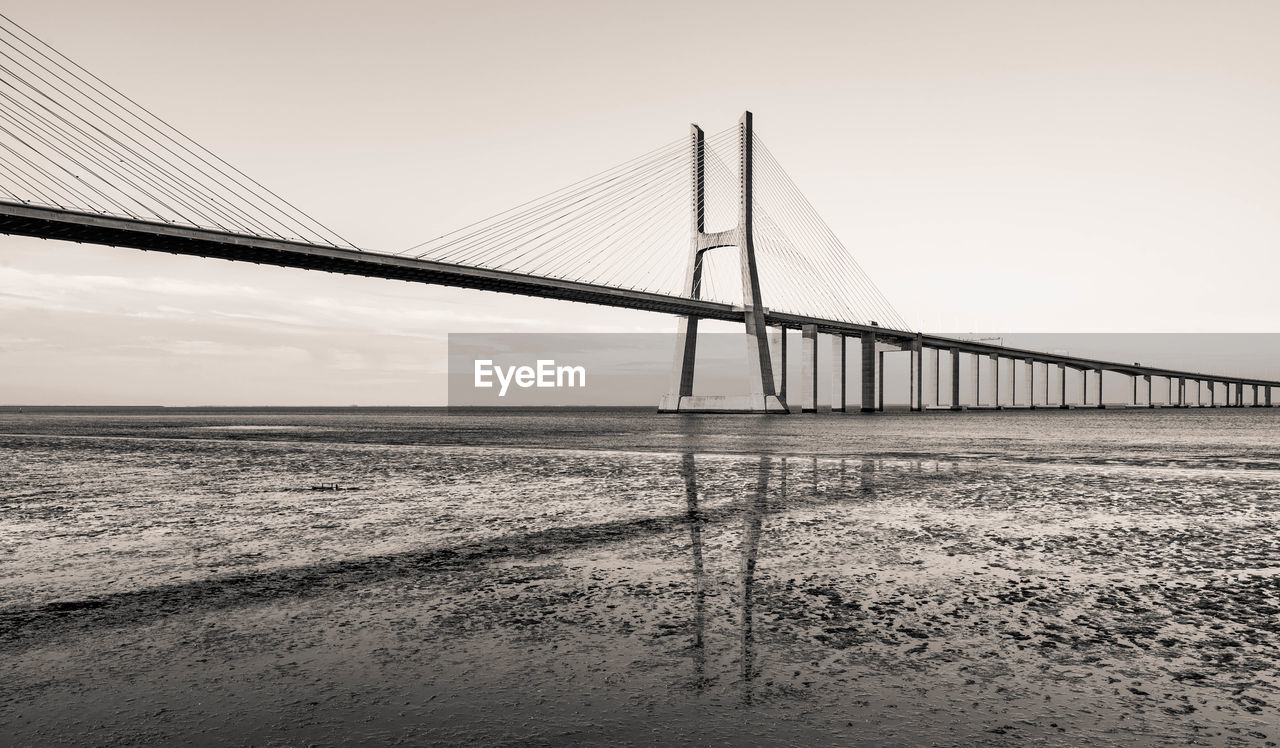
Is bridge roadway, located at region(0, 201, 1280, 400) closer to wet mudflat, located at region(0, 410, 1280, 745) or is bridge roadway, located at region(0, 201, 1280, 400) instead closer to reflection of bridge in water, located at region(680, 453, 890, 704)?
wet mudflat, located at region(0, 410, 1280, 745)

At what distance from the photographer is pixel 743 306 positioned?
54.1m

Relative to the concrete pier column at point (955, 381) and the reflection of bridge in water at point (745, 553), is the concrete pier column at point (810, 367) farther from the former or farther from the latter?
the reflection of bridge in water at point (745, 553)

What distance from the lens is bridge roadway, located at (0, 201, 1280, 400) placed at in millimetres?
27000

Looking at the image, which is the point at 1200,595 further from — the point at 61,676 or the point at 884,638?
the point at 61,676

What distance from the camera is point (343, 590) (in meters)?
4.58

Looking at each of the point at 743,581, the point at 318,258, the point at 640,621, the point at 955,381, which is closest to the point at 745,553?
the point at 743,581

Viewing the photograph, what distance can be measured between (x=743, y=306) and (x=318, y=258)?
93.4ft

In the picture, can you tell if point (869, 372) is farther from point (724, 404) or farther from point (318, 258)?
point (318, 258)

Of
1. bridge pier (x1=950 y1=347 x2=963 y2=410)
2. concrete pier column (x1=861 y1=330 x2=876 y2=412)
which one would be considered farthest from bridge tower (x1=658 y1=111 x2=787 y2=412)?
bridge pier (x1=950 y1=347 x2=963 y2=410)

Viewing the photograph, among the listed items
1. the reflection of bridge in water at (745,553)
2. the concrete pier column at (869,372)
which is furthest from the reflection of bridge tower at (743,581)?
the concrete pier column at (869,372)

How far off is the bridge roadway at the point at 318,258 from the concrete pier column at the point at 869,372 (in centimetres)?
900

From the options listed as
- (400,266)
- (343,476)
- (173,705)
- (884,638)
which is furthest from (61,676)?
(400,266)

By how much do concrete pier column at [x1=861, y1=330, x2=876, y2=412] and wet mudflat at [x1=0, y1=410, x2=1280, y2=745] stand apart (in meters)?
62.7

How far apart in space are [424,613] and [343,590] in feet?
2.65
